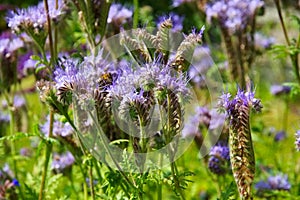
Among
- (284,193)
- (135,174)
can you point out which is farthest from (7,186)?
(284,193)

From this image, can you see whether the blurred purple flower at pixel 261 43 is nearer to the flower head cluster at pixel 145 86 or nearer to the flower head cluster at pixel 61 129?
the flower head cluster at pixel 61 129

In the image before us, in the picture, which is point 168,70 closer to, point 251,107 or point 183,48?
point 183,48

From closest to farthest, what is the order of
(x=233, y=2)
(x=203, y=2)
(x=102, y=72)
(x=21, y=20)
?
1. (x=102, y=72)
2. (x=21, y=20)
3. (x=233, y=2)
4. (x=203, y=2)

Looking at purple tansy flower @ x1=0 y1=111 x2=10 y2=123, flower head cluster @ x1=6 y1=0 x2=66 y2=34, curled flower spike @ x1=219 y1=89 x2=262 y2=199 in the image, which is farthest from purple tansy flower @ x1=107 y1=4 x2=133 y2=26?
purple tansy flower @ x1=0 y1=111 x2=10 y2=123

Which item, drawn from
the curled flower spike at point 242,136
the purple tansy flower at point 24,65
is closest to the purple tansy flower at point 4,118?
the purple tansy flower at point 24,65

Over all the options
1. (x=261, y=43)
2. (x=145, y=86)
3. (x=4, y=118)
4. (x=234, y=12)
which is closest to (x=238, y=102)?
(x=145, y=86)
